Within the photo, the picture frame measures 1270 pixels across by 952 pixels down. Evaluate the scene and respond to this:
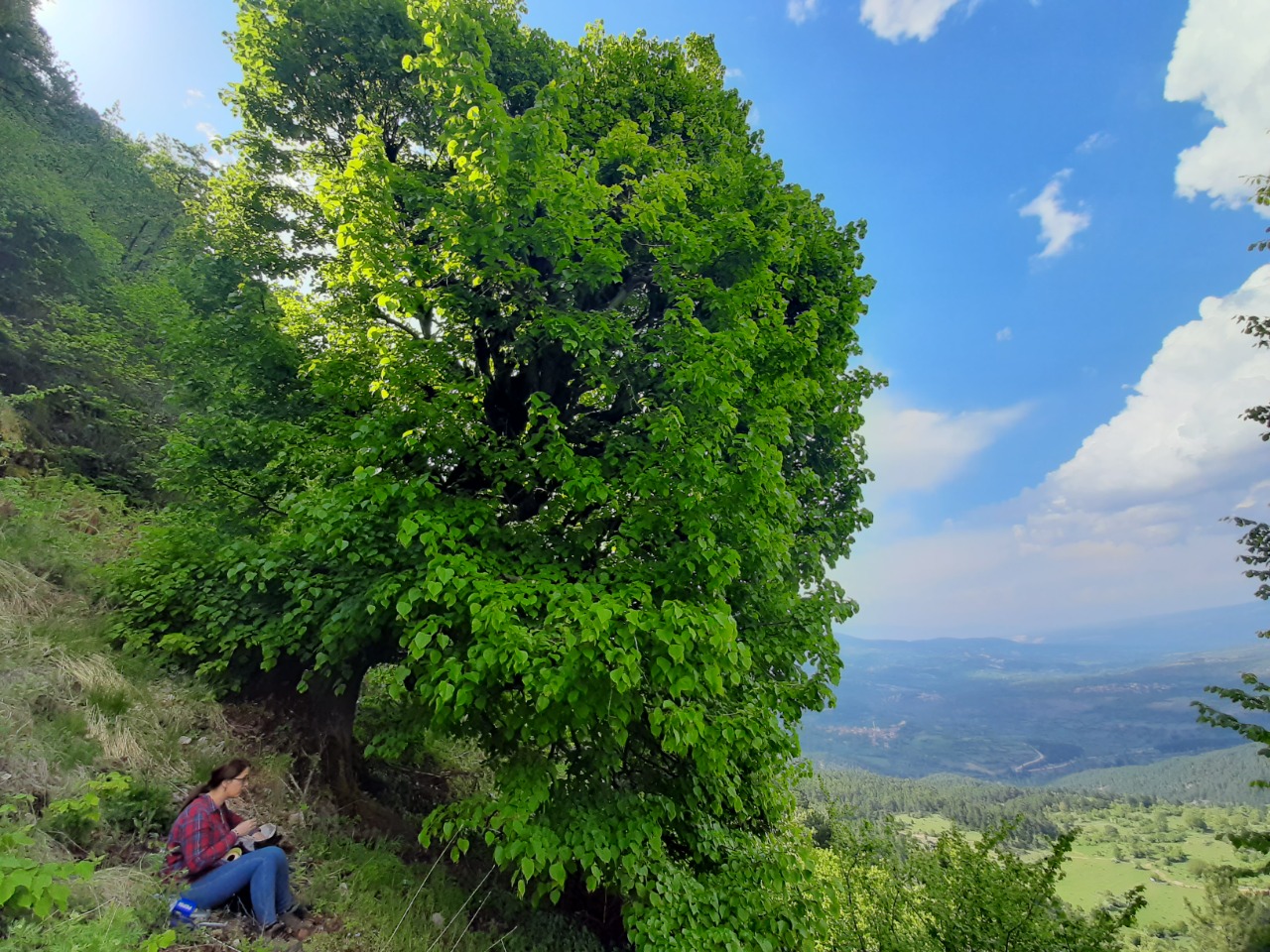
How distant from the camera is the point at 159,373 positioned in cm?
1574

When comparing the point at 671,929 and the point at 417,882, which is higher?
the point at 671,929

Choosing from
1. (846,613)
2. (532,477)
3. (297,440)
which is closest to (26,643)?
(297,440)

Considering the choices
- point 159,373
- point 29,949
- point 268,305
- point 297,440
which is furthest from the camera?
point 159,373

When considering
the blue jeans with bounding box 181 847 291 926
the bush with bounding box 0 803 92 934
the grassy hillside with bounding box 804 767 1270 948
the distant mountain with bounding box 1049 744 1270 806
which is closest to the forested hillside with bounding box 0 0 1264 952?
the bush with bounding box 0 803 92 934

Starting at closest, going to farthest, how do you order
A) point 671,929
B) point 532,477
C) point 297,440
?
point 671,929
point 532,477
point 297,440

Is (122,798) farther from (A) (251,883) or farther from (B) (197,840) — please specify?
(A) (251,883)

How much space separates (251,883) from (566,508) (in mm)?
4916

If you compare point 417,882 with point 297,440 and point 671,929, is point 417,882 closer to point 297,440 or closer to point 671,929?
point 671,929

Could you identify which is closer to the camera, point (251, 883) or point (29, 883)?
point (29, 883)

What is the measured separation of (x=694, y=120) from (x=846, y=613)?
9062 millimetres

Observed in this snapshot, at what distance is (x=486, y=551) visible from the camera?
6914mm

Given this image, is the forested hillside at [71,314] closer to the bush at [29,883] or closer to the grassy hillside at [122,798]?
the grassy hillside at [122,798]

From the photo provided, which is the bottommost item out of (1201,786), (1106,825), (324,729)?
(1106,825)

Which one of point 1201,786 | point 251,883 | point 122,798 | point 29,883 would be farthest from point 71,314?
point 1201,786
